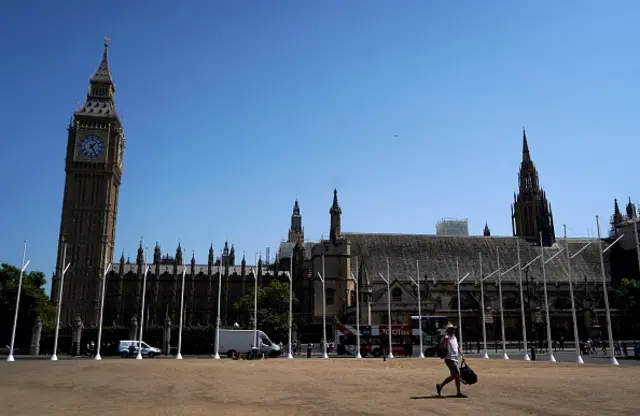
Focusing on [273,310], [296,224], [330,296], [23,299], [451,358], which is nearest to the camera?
[451,358]

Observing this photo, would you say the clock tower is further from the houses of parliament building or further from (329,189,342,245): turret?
(329,189,342,245): turret

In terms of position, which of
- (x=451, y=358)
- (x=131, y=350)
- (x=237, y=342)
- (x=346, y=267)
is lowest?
(x=131, y=350)

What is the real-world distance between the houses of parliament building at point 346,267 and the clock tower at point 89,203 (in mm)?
201

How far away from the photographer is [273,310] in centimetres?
7669

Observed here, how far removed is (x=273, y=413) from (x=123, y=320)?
10611 cm

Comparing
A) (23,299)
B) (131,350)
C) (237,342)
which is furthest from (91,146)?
(237,342)

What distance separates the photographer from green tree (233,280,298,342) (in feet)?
235

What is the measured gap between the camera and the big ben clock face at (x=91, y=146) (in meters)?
109

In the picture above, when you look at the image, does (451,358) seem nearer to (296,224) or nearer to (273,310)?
(273,310)

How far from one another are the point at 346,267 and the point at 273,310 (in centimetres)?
1299

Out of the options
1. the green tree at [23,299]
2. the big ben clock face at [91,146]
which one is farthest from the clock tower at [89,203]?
the green tree at [23,299]

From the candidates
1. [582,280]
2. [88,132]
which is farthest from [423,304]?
[88,132]

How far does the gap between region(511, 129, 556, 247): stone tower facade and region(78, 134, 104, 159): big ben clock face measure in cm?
8368

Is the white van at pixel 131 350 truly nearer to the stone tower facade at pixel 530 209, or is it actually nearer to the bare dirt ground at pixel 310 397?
the bare dirt ground at pixel 310 397
